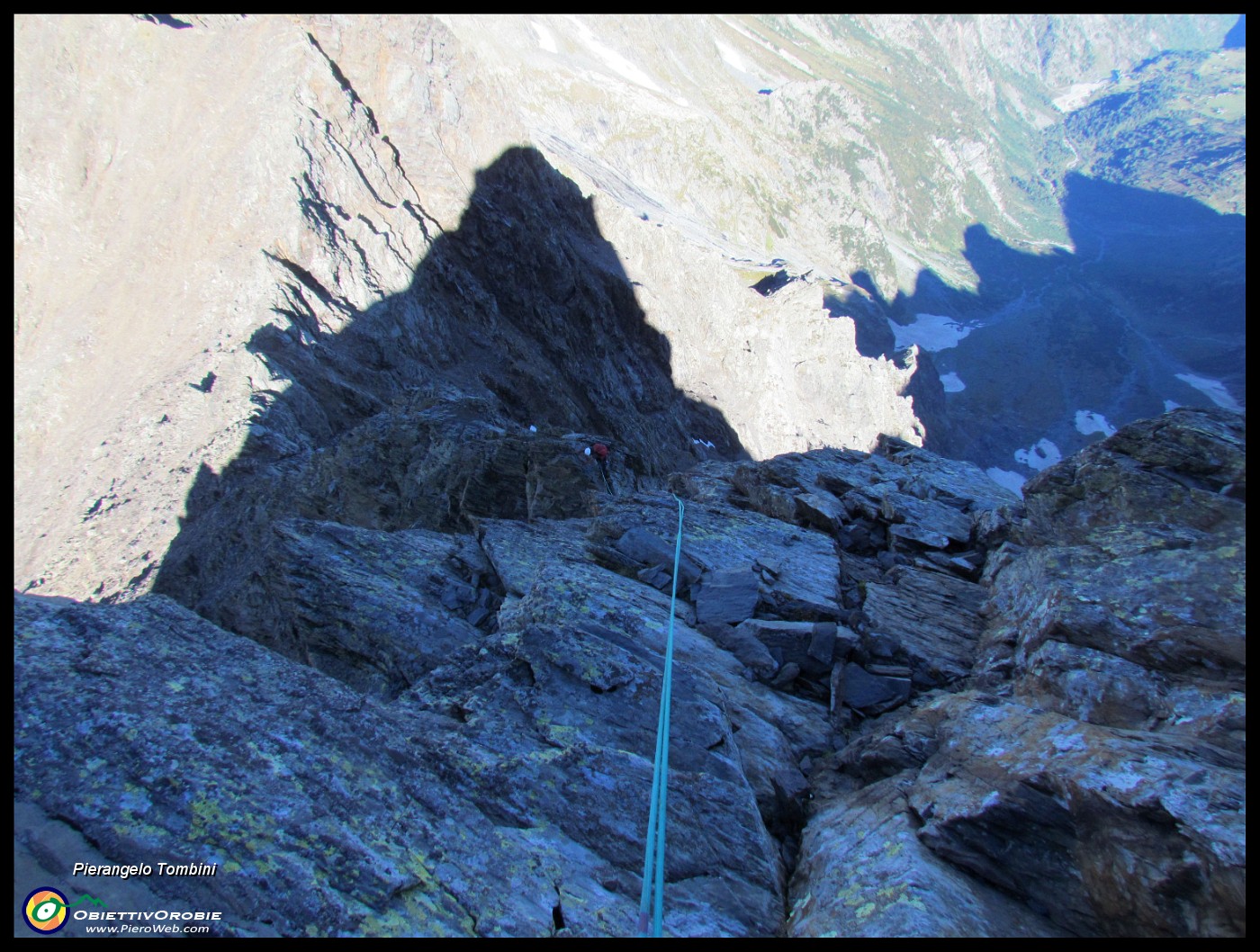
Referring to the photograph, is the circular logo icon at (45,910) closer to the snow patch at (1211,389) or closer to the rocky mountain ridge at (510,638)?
the rocky mountain ridge at (510,638)

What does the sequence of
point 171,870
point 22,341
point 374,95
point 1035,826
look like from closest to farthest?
point 171,870
point 1035,826
point 22,341
point 374,95

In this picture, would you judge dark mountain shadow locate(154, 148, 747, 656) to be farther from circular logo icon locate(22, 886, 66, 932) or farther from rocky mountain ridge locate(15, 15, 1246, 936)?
circular logo icon locate(22, 886, 66, 932)

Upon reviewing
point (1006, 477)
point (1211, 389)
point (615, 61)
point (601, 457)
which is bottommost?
point (601, 457)

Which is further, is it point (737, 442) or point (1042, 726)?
point (737, 442)

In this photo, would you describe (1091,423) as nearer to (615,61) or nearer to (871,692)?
(615,61)

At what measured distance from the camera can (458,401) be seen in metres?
22.1

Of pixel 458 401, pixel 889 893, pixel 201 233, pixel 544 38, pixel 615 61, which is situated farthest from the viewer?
pixel 615 61

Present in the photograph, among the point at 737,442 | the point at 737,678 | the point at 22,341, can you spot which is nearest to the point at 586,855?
the point at 737,678

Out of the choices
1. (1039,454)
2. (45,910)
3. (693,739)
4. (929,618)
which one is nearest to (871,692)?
(929,618)

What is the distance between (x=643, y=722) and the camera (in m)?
7.96

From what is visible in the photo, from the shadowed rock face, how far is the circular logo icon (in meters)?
0.14

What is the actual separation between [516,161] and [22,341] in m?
31.2

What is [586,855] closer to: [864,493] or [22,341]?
[864,493]

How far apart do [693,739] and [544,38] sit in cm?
18650
